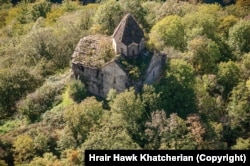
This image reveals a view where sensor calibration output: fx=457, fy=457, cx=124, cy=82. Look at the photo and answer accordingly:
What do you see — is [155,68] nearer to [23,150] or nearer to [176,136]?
[176,136]

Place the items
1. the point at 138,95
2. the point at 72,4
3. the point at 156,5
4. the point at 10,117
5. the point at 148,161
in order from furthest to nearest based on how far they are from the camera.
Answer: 1. the point at 72,4
2. the point at 156,5
3. the point at 10,117
4. the point at 138,95
5. the point at 148,161

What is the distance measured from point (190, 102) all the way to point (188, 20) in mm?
23215

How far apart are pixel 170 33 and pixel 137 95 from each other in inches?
772

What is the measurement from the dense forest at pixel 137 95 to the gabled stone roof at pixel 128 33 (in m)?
3.69

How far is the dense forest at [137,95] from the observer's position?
6850 centimetres

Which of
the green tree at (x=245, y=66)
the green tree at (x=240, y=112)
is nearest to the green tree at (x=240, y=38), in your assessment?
the green tree at (x=245, y=66)

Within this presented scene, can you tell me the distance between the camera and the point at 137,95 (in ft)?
236

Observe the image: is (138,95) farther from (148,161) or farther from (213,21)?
(213,21)

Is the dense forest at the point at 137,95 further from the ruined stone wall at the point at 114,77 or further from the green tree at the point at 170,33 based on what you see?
the ruined stone wall at the point at 114,77

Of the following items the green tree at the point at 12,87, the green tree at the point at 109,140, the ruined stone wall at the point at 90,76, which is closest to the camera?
the green tree at the point at 109,140

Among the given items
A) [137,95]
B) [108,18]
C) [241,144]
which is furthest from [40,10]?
[241,144]

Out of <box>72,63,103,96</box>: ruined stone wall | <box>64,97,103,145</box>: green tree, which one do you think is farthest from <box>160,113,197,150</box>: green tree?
<box>72,63,103,96</box>: ruined stone wall

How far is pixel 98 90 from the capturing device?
7550cm

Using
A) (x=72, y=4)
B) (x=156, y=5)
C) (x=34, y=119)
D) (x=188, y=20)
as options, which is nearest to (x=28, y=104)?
(x=34, y=119)
